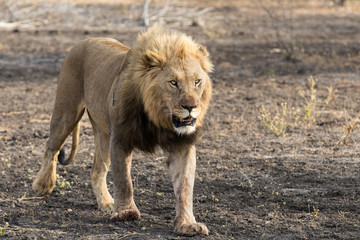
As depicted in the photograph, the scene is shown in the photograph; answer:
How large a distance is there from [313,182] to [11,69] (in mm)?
7933

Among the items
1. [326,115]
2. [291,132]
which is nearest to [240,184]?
[291,132]

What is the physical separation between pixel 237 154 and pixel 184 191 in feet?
7.90

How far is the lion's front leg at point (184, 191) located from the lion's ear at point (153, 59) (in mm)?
641

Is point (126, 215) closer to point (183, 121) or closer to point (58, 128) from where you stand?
point (183, 121)

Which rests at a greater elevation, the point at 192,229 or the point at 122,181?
the point at 122,181

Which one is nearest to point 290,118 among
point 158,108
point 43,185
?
point 43,185


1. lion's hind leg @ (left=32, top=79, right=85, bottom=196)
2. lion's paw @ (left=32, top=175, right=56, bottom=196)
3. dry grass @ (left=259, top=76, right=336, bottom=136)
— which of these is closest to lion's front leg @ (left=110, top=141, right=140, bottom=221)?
lion's hind leg @ (left=32, top=79, right=85, bottom=196)

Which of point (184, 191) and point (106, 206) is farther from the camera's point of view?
point (106, 206)

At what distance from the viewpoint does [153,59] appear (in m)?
4.51

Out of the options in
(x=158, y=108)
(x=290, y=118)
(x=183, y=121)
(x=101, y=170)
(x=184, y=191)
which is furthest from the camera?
(x=290, y=118)

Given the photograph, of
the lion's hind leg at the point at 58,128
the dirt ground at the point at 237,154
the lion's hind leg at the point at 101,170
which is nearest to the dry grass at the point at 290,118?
the dirt ground at the point at 237,154

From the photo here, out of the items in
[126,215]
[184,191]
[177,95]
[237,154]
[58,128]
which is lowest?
[237,154]

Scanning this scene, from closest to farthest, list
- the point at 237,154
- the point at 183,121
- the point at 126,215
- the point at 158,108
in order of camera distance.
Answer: the point at 183,121, the point at 158,108, the point at 126,215, the point at 237,154

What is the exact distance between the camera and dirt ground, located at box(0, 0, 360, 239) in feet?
16.1
